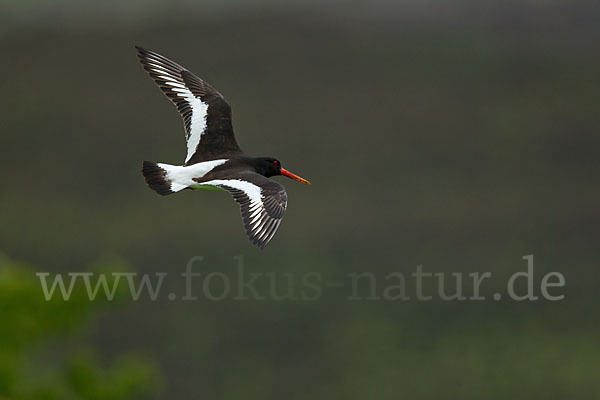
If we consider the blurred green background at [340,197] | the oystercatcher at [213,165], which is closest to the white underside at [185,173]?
the oystercatcher at [213,165]

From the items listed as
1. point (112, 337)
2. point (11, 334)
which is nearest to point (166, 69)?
point (11, 334)

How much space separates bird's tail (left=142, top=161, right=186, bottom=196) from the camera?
50.6 ft

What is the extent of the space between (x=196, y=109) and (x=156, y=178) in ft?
7.35

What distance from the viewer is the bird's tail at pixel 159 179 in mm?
15414

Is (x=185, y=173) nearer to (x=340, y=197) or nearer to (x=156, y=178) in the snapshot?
(x=156, y=178)

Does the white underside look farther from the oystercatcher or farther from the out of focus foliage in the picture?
the out of focus foliage

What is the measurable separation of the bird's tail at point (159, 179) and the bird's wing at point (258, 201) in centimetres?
51

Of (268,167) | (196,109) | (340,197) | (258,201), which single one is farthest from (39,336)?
(340,197)

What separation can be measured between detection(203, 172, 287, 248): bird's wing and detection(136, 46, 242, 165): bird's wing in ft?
5.03

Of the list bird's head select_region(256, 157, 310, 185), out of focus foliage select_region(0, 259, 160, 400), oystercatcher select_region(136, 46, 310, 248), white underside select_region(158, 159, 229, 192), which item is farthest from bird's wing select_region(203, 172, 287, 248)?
out of focus foliage select_region(0, 259, 160, 400)

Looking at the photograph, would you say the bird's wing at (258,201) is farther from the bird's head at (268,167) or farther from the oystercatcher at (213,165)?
the bird's head at (268,167)

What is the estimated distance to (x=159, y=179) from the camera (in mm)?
15766

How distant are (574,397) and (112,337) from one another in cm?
4910

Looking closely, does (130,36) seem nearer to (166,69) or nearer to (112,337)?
(112,337)
